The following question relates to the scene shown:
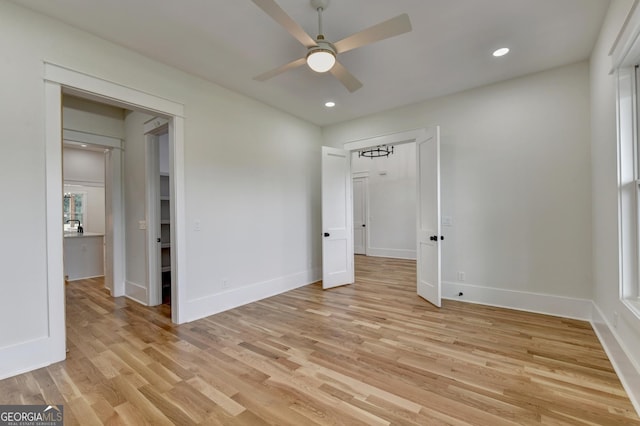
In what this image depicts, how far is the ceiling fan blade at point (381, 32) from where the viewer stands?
6.04 feet

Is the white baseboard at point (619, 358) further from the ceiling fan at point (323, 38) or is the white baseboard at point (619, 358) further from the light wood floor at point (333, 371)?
the ceiling fan at point (323, 38)

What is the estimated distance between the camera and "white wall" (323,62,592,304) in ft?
10.6

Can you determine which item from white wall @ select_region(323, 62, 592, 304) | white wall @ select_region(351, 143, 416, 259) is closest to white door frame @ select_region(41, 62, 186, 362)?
white wall @ select_region(323, 62, 592, 304)

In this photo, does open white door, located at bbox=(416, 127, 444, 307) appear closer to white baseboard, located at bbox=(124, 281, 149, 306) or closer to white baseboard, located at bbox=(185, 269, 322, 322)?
white baseboard, located at bbox=(185, 269, 322, 322)

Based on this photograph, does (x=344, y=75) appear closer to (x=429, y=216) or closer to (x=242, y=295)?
(x=429, y=216)

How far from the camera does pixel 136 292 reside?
4230 millimetres

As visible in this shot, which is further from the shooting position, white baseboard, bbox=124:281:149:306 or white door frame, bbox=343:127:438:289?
white door frame, bbox=343:127:438:289

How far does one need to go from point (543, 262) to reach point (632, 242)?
1.43 m

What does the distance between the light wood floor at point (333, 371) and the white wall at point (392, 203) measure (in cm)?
421

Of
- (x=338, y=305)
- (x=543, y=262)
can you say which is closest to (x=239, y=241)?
(x=338, y=305)

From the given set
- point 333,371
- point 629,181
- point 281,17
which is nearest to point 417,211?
point 629,181

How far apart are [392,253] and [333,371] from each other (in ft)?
19.6

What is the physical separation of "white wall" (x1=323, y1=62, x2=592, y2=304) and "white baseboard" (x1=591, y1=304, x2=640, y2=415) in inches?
24.3

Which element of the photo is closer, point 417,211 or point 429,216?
point 429,216
